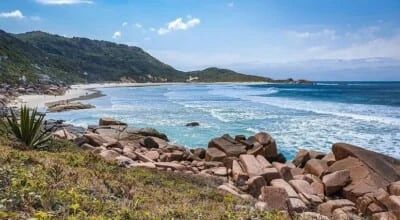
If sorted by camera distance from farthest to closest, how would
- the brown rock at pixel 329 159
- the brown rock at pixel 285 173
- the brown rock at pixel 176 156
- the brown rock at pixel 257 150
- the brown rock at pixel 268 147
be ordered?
the brown rock at pixel 268 147, the brown rock at pixel 257 150, the brown rock at pixel 176 156, the brown rock at pixel 329 159, the brown rock at pixel 285 173

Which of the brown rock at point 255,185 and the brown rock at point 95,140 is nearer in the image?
the brown rock at point 255,185

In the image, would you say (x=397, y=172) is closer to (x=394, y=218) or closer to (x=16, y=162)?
(x=394, y=218)

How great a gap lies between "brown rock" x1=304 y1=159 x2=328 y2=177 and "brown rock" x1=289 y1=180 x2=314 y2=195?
1584 mm

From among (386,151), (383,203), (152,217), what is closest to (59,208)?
(152,217)

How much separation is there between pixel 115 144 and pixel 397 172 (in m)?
10.0

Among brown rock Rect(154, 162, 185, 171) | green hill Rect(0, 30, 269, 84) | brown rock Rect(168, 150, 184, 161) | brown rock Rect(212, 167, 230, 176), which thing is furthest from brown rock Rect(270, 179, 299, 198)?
green hill Rect(0, 30, 269, 84)

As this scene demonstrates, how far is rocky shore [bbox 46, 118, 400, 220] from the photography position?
31.5 ft

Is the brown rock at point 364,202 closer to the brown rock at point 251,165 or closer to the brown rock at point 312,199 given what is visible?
the brown rock at point 312,199

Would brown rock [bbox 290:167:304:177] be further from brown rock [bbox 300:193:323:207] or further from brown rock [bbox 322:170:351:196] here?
brown rock [bbox 300:193:323:207]

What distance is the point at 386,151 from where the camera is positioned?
1891 cm

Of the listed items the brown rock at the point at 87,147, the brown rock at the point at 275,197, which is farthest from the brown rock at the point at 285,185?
the brown rock at the point at 87,147

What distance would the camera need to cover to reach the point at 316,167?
13625 millimetres

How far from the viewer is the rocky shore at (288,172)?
9.60 m

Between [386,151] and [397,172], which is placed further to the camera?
[386,151]
